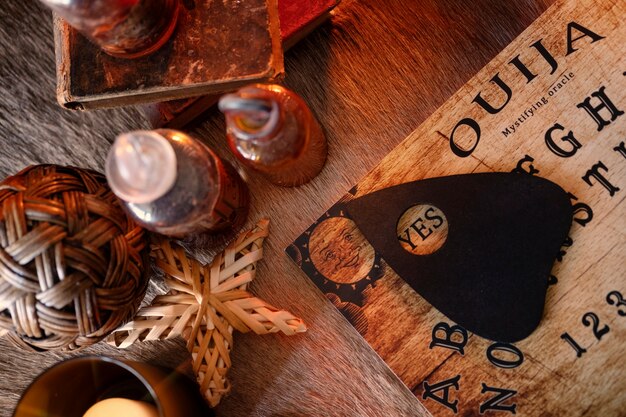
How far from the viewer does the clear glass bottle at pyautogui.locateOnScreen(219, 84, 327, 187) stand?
1.94 feet

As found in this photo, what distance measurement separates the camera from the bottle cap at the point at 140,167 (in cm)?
56

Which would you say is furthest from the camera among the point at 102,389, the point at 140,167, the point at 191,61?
the point at 102,389

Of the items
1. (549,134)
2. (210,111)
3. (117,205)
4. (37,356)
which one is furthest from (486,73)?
(37,356)

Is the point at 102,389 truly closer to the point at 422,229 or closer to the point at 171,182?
the point at 171,182

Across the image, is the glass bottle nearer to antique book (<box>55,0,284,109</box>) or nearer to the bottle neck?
antique book (<box>55,0,284,109</box>)

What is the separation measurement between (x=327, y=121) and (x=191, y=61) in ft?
0.63

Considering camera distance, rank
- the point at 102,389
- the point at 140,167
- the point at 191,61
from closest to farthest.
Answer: the point at 140,167 → the point at 191,61 → the point at 102,389

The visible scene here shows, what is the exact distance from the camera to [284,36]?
697 mm

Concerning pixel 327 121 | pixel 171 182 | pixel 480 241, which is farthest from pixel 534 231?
pixel 171 182

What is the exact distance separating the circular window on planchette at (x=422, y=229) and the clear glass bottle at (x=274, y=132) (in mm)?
136

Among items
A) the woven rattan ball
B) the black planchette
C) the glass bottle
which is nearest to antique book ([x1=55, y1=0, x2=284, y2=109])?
the glass bottle

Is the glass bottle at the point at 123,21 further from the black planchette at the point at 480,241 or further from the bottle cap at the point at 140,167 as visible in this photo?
the black planchette at the point at 480,241

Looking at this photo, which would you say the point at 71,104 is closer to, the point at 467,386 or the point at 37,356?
the point at 37,356

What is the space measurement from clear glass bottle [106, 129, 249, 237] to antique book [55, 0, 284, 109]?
80 millimetres
